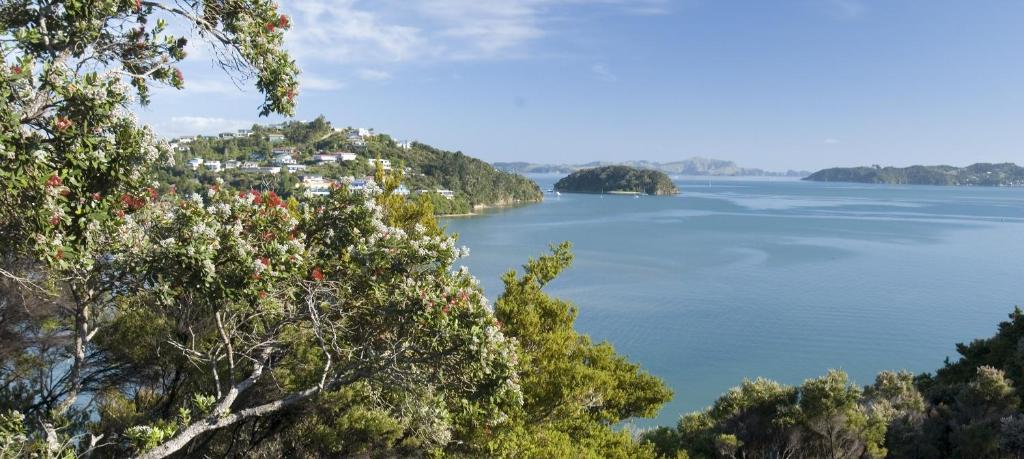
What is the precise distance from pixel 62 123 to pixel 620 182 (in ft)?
444

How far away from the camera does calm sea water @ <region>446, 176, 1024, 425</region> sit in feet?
75.5

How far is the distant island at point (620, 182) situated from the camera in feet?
428

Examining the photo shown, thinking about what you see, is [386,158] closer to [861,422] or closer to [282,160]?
[282,160]

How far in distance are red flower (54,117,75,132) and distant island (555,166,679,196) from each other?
128m

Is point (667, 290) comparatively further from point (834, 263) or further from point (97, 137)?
point (97, 137)

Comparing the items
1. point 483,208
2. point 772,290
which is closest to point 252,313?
point 772,290

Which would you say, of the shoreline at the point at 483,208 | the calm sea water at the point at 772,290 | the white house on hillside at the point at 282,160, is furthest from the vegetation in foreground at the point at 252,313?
the white house on hillside at the point at 282,160

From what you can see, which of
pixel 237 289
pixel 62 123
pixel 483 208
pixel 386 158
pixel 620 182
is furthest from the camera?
pixel 620 182

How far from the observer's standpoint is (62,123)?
3385 mm

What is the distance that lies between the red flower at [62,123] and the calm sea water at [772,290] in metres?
5.63

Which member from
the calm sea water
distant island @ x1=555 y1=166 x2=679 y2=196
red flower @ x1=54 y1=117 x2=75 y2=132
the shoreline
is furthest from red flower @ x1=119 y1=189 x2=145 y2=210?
distant island @ x1=555 y1=166 x2=679 y2=196

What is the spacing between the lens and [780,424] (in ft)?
37.2

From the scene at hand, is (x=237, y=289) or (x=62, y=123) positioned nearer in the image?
(x=62, y=123)

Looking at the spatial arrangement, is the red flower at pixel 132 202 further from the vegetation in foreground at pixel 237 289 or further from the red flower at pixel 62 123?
the red flower at pixel 62 123
